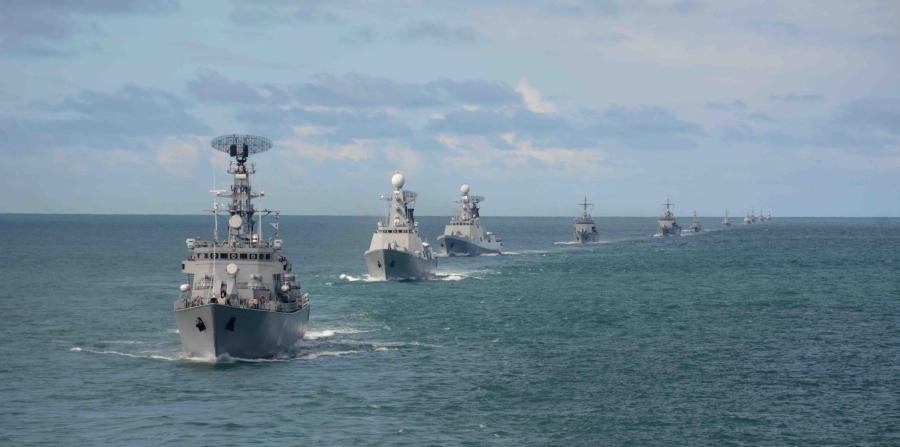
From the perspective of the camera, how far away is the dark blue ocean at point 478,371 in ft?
132

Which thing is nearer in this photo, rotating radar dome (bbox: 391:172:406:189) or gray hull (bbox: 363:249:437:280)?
gray hull (bbox: 363:249:437:280)

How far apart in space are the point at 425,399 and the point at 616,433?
10330mm

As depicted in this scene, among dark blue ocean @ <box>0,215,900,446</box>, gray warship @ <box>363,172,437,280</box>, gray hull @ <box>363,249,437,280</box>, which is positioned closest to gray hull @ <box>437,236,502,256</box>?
gray warship @ <box>363,172,437,280</box>

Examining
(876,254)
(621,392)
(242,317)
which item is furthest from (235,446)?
(876,254)

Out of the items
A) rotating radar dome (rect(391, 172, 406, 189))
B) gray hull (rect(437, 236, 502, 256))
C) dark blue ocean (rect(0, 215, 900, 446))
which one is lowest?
dark blue ocean (rect(0, 215, 900, 446))

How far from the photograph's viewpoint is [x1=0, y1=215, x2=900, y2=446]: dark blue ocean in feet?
132

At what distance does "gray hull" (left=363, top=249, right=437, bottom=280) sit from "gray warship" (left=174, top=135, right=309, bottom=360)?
47642 millimetres

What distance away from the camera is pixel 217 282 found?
184 feet

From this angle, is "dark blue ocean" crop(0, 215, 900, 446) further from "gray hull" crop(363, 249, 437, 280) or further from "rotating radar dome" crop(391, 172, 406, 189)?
"rotating radar dome" crop(391, 172, 406, 189)

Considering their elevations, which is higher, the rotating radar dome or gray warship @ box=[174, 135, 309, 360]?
the rotating radar dome

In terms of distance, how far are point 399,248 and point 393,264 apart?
12.9 ft

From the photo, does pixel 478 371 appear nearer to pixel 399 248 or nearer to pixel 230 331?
pixel 230 331

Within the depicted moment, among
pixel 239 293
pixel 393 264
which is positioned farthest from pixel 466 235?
pixel 239 293

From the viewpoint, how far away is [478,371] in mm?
52844
